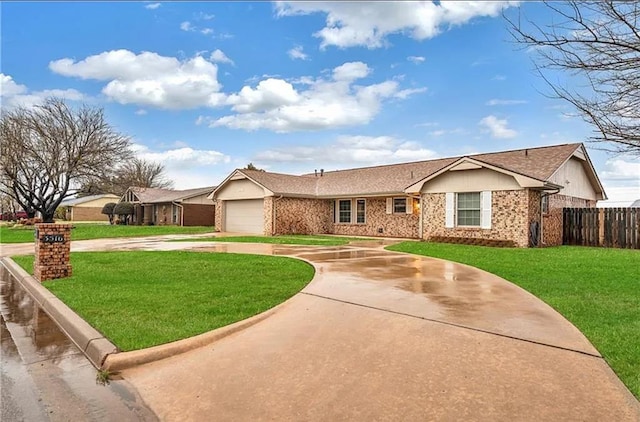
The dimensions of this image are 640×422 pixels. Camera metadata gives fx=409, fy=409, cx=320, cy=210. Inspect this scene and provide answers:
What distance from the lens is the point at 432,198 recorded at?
1927cm

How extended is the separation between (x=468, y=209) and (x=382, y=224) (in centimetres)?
593

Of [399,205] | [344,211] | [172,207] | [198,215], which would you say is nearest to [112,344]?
[399,205]

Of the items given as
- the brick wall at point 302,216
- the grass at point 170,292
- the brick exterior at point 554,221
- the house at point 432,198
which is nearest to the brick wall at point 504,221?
the house at point 432,198

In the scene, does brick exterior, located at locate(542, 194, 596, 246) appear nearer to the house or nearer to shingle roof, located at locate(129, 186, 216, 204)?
the house

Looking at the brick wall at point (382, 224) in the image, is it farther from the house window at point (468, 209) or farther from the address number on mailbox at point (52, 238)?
the address number on mailbox at point (52, 238)

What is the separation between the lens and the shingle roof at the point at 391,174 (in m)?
18.1

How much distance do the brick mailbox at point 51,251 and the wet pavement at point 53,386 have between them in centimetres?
337

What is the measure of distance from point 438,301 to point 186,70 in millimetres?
18487

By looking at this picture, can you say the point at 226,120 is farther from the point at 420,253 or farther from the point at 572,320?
the point at 572,320

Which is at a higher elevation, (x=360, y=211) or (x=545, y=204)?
(x=545, y=204)

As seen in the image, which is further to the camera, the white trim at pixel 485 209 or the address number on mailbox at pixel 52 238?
the white trim at pixel 485 209

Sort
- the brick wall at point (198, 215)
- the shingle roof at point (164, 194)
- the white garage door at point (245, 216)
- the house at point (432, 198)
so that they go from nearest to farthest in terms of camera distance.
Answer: the house at point (432, 198), the white garage door at point (245, 216), the brick wall at point (198, 215), the shingle roof at point (164, 194)

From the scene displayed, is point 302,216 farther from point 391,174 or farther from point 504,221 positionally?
point 504,221

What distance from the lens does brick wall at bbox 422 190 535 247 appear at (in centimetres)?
1609
